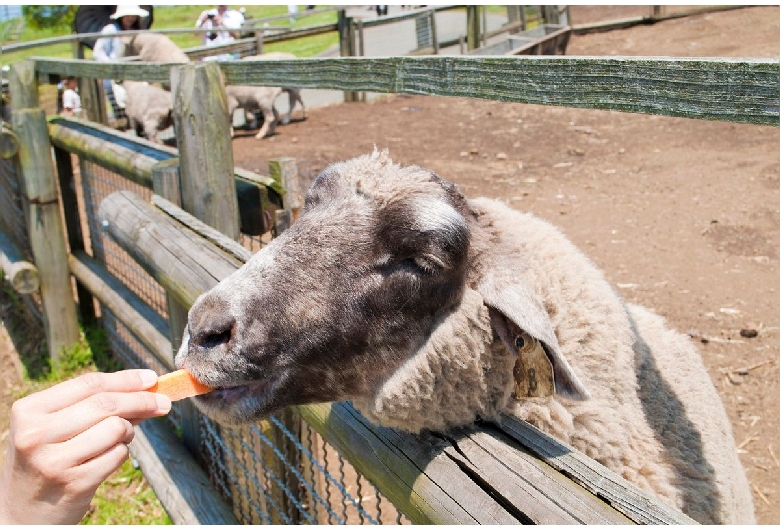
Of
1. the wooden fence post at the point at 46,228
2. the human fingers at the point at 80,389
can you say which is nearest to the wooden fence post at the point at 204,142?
the human fingers at the point at 80,389

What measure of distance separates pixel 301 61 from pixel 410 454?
6.51 ft

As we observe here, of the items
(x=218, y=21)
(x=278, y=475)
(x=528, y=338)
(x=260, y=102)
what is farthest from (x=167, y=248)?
(x=218, y=21)

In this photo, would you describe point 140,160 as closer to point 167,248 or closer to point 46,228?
point 167,248

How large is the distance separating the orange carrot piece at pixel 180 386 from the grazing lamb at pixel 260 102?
457 inches

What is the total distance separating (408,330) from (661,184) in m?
6.53

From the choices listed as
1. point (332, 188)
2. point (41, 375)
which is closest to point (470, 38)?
point (41, 375)

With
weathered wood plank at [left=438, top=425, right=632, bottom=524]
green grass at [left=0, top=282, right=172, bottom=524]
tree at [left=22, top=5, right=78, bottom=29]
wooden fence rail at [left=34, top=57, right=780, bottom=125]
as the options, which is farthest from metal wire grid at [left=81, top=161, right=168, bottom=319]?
tree at [left=22, top=5, right=78, bottom=29]

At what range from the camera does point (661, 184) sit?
7.85 meters

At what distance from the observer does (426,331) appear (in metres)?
2.10

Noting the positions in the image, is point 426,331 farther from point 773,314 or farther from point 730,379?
point 773,314

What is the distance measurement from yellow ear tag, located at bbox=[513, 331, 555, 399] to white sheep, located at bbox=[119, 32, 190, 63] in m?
11.2

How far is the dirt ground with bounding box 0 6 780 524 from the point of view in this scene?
4547 mm

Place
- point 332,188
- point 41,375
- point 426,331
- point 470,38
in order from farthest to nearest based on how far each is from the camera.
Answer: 1. point 470,38
2. point 41,375
3. point 332,188
4. point 426,331

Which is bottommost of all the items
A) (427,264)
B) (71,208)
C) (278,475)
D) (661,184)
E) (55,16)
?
(278,475)
